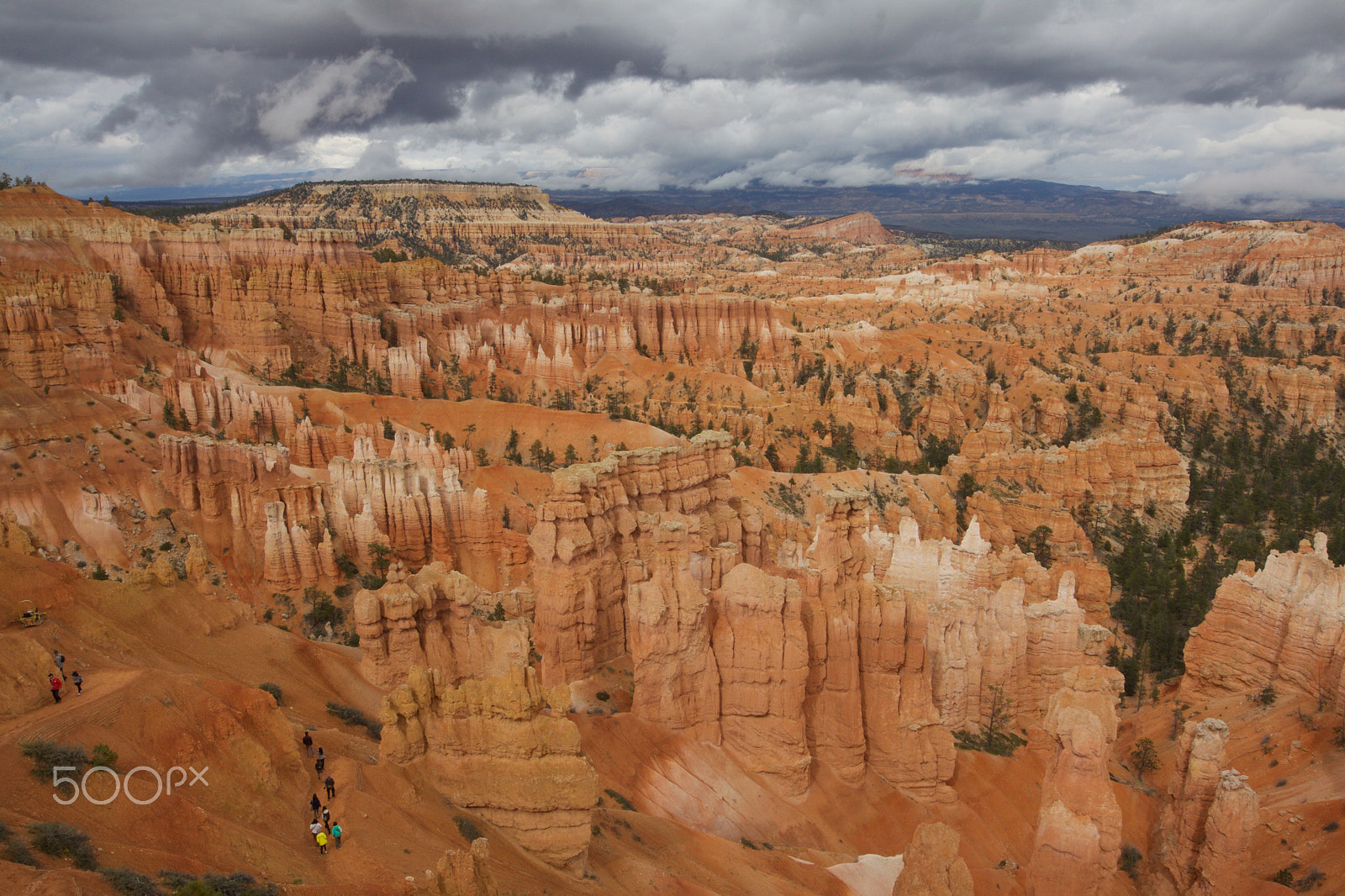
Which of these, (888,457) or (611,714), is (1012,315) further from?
(611,714)

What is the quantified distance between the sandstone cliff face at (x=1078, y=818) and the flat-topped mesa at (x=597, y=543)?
1035 cm

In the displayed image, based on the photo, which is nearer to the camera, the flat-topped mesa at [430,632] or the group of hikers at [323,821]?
the group of hikers at [323,821]

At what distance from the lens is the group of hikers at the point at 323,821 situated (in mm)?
11406

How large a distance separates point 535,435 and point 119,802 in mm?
48195

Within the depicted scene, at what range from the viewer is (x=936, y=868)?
15281mm

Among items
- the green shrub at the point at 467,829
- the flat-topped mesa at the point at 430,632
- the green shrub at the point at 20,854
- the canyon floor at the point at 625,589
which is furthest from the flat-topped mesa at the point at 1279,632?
the green shrub at the point at 20,854

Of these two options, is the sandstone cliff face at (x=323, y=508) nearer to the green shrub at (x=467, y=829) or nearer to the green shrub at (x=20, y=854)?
the green shrub at (x=467, y=829)

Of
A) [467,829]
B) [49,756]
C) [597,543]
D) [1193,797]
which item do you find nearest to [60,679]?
[49,756]

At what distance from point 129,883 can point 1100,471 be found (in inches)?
2200

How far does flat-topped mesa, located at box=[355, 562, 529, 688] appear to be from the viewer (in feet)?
73.6

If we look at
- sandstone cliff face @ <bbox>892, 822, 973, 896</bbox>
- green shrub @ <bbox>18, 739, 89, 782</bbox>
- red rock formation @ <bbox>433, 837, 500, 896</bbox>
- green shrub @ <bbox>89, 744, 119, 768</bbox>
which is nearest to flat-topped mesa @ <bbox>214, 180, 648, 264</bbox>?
sandstone cliff face @ <bbox>892, 822, 973, 896</bbox>

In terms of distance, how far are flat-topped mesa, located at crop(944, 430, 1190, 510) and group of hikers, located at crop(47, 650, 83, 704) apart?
4903 centimetres

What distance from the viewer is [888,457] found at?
62188mm

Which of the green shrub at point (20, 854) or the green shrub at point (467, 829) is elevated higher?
the green shrub at point (20, 854)
